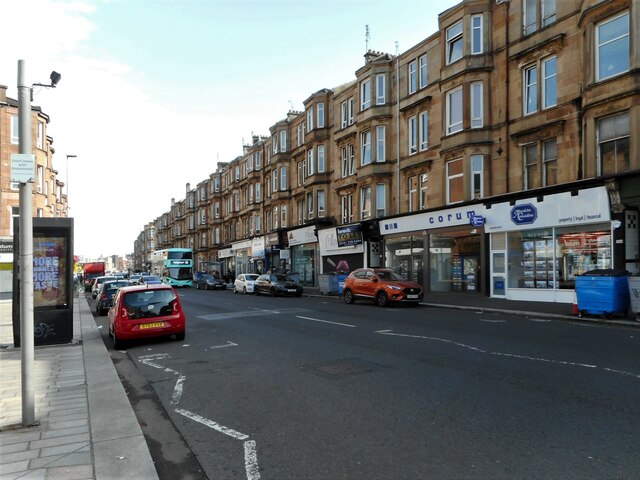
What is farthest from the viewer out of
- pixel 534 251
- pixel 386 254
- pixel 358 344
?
pixel 386 254

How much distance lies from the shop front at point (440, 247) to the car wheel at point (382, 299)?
567 cm

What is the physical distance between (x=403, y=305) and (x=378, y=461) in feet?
57.7

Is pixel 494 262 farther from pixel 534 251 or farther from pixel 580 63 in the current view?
pixel 580 63

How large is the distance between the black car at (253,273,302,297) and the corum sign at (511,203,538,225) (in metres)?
13.4

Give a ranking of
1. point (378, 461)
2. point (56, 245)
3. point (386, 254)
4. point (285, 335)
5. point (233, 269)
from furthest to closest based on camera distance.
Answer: point (233, 269) < point (386, 254) < point (285, 335) < point (56, 245) < point (378, 461)

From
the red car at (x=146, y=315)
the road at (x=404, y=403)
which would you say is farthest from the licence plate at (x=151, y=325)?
the road at (x=404, y=403)

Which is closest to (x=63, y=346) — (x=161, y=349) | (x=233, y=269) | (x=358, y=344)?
(x=161, y=349)

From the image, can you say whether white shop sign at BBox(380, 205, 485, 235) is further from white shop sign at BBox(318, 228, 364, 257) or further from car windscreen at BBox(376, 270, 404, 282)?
car windscreen at BBox(376, 270, 404, 282)

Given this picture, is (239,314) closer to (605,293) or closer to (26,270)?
(605,293)

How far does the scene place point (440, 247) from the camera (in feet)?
84.7

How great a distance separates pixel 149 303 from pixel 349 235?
72.8 feet

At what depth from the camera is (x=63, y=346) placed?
35.9 ft

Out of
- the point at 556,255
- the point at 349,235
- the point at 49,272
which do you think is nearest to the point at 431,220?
the point at 556,255

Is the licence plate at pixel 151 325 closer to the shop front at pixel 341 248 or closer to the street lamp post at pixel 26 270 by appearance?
the street lamp post at pixel 26 270
